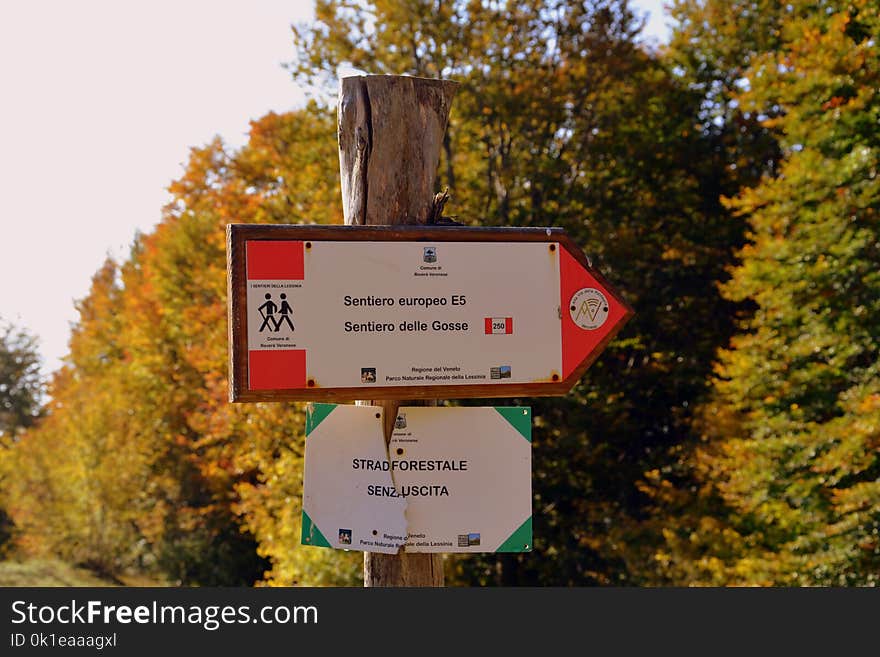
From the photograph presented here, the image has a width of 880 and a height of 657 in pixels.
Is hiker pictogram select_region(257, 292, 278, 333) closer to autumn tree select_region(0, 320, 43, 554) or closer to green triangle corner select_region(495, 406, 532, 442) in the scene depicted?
green triangle corner select_region(495, 406, 532, 442)

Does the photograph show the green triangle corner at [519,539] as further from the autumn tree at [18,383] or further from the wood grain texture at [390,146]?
the autumn tree at [18,383]

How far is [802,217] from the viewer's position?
40.6 feet

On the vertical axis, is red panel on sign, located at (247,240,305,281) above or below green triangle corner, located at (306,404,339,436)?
above

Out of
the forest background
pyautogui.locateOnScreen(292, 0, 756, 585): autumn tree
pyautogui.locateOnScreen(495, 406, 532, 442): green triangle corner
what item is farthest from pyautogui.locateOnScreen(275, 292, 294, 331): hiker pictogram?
pyautogui.locateOnScreen(292, 0, 756, 585): autumn tree

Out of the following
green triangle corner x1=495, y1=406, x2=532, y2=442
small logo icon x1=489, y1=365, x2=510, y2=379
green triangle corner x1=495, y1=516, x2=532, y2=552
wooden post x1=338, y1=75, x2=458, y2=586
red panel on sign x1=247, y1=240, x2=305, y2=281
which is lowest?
green triangle corner x1=495, y1=516, x2=532, y2=552

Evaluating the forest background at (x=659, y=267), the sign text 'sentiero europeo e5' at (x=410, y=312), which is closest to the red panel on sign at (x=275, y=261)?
the sign text 'sentiero europeo e5' at (x=410, y=312)

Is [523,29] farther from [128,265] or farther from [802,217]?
[128,265]

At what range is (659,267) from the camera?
16781 mm

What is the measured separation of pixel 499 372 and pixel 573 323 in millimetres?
247

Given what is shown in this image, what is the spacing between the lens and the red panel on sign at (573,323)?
272cm

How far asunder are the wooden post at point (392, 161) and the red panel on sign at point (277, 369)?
0.31 metres

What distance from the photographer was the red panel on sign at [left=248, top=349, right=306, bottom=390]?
2.53m

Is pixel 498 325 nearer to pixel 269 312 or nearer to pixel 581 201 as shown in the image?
pixel 269 312

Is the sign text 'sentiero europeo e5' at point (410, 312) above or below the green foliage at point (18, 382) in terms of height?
below
